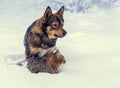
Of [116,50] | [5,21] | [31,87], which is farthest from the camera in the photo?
[5,21]

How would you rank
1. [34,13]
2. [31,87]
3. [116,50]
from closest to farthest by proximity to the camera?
[31,87], [116,50], [34,13]

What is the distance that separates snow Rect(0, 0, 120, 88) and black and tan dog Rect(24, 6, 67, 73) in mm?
152

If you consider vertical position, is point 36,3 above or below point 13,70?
above

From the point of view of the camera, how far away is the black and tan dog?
586 cm

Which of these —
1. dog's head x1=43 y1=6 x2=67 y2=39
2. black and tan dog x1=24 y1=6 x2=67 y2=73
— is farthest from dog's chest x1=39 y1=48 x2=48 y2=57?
dog's head x1=43 y1=6 x2=67 y2=39

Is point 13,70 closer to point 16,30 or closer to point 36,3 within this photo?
point 16,30

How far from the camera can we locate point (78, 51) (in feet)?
23.9

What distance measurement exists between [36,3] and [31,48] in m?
5.44

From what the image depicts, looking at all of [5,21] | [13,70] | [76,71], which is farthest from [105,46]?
[5,21]

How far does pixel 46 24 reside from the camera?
Result: 590 cm

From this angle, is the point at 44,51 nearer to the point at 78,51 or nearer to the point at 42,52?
the point at 42,52

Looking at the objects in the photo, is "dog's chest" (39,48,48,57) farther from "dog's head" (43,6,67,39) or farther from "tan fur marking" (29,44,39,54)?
"dog's head" (43,6,67,39)

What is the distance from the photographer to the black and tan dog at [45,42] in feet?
19.2

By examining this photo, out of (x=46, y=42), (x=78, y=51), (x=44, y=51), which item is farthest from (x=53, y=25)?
(x=78, y=51)
